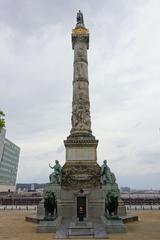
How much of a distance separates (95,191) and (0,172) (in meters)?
73.6

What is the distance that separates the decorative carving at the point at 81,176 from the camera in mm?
23469

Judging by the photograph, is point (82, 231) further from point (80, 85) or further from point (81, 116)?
point (80, 85)

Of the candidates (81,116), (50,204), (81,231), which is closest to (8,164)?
(81,116)

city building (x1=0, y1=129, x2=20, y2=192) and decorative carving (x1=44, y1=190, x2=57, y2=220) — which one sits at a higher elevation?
city building (x1=0, y1=129, x2=20, y2=192)

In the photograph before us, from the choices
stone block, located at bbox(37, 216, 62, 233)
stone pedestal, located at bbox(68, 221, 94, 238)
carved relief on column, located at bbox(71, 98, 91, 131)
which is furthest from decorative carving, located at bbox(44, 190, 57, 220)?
carved relief on column, located at bbox(71, 98, 91, 131)

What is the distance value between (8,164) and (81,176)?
8105 centimetres

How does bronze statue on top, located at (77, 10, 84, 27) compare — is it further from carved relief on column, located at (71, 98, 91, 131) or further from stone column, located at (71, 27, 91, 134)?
carved relief on column, located at (71, 98, 91, 131)

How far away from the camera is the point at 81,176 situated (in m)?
23.7

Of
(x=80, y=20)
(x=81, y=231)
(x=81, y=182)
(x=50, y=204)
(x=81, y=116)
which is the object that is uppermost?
(x=80, y=20)

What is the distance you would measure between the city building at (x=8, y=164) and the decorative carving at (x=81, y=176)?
6672 cm

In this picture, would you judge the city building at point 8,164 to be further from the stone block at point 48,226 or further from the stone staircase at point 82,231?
the stone staircase at point 82,231

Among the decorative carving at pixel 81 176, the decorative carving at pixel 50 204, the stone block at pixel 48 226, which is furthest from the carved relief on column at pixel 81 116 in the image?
the stone block at pixel 48 226

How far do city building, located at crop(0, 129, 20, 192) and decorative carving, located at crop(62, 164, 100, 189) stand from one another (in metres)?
66.7

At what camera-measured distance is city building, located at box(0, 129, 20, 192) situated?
92812mm
